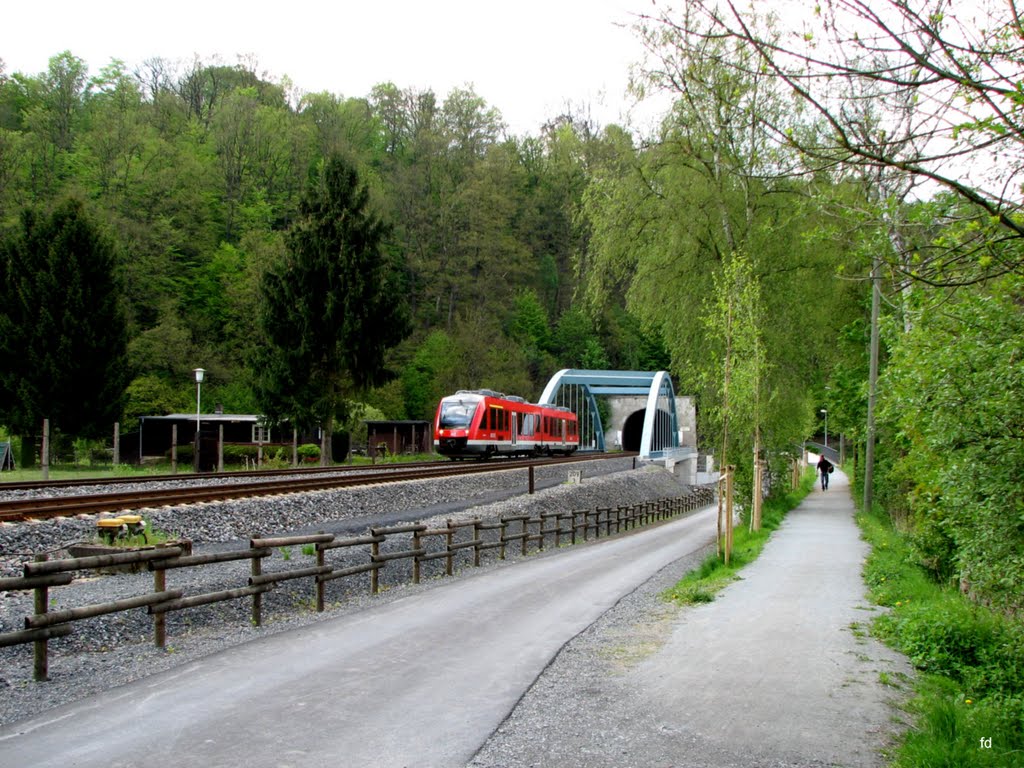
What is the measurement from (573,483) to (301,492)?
44.7ft

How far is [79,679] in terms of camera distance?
7.12 meters

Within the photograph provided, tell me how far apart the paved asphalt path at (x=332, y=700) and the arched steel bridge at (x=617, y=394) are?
42113 mm

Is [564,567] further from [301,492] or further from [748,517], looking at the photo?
[748,517]

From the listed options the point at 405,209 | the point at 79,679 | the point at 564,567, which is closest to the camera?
the point at 79,679

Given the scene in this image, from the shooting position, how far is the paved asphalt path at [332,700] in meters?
5.38

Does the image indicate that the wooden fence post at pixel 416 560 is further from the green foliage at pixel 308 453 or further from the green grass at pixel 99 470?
the green foliage at pixel 308 453

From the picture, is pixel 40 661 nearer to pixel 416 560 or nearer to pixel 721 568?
pixel 416 560

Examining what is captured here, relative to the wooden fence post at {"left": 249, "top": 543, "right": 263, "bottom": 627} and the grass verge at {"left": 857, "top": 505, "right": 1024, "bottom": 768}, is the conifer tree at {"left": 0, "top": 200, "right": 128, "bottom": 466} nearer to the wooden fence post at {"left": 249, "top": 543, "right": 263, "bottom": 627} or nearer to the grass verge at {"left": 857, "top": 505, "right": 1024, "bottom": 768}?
the wooden fence post at {"left": 249, "top": 543, "right": 263, "bottom": 627}

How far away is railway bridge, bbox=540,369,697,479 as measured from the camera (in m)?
→ 53.0

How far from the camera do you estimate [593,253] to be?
25.3 m

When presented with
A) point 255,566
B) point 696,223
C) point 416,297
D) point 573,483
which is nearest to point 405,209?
point 416,297

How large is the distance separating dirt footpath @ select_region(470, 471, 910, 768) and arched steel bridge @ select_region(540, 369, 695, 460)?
41612 millimetres

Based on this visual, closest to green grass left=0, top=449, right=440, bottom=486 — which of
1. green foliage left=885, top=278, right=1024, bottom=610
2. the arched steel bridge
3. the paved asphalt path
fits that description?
the paved asphalt path

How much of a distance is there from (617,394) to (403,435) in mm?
24695
